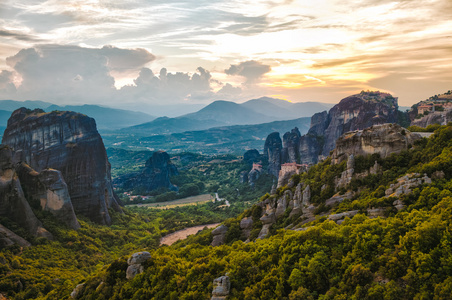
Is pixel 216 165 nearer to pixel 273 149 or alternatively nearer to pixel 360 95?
pixel 273 149

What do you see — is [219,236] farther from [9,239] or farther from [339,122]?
[339,122]

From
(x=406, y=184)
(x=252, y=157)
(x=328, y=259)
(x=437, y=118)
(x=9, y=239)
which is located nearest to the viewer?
(x=328, y=259)

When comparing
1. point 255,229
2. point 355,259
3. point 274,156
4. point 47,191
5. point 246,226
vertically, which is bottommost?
point 246,226

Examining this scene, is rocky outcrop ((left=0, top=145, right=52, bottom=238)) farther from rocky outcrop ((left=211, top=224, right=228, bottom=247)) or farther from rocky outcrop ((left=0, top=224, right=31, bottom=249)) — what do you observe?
rocky outcrop ((left=211, top=224, right=228, bottom=247))

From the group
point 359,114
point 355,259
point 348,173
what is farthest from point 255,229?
point 359,114

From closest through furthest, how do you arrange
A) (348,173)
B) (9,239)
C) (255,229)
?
(348,173)
(255,229)
(9,239)

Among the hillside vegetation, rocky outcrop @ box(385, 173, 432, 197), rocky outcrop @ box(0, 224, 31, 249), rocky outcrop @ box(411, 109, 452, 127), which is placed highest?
rocky outcrop @ box(411, 109, 452, 127)

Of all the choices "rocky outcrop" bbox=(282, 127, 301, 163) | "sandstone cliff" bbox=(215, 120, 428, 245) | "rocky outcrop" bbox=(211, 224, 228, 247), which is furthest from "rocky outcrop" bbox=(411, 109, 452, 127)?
"rocky outcrop" bbox=(282, 127, 301, 163)

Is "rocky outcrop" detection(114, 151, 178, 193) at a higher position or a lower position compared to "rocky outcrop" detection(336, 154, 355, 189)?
lower
